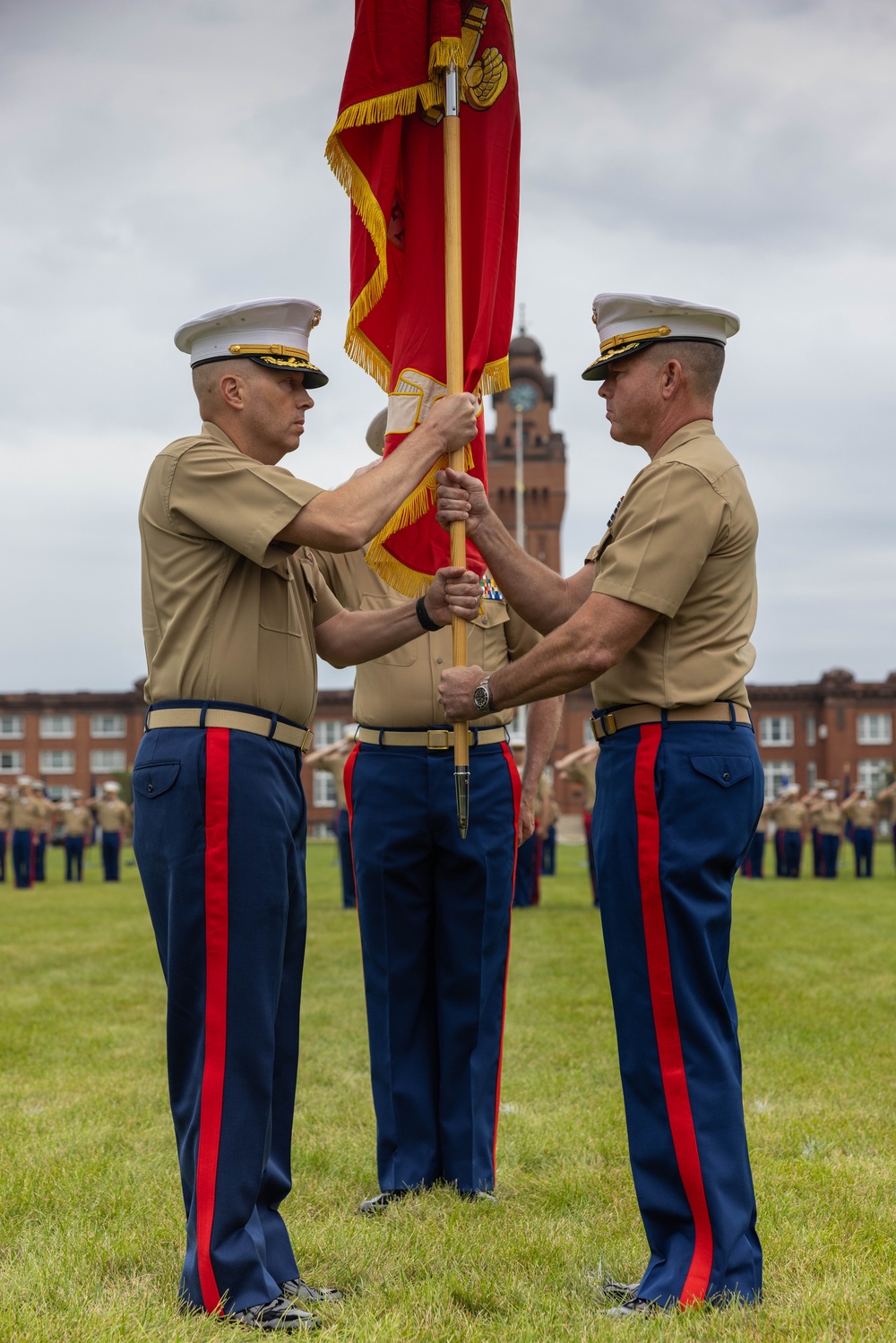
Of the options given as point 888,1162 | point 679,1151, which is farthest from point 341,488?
point 888,1162

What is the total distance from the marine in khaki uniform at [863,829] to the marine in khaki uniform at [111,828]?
1732 cm

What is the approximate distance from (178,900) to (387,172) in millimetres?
2717

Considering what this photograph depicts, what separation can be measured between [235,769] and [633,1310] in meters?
1.81

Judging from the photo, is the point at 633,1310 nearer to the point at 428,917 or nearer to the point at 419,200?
the point at 428,917

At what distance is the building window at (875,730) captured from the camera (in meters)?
73.2

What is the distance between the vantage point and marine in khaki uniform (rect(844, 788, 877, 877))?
101ft

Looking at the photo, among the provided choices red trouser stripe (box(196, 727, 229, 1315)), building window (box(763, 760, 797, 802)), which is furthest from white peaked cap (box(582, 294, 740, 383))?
building window (box(763, 760, 797, 802))

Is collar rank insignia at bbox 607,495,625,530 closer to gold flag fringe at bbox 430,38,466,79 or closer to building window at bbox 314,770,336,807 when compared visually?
gold flag fringe at bbox 430,38,466,79

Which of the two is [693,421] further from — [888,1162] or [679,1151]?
[888,1162]

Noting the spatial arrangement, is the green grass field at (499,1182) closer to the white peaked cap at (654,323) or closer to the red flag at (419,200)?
the red flag at (419,200)

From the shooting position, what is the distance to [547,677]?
3885mm

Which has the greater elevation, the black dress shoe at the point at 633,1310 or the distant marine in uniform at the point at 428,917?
the distant marine in uniform at the point at 428,917

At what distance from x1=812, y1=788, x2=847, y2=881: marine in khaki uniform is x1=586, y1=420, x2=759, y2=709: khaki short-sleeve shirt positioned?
2899cm

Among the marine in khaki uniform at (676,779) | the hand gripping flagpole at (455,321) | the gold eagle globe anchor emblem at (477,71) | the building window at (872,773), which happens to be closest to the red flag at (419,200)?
the gold eagle globe anchor emblem at (477,71)
